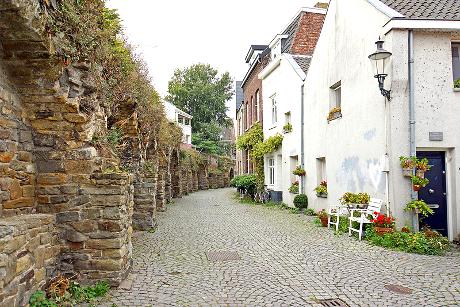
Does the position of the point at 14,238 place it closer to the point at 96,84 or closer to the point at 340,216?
the point at 96,84

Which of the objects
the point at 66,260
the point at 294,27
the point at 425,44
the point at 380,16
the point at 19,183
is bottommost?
the point at 66,260

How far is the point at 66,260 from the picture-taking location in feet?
17.7

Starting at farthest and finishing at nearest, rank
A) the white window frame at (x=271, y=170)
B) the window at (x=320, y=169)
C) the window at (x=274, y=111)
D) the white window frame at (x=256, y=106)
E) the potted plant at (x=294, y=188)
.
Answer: the white window frame at (x=256, y=106) < the white window frame at (x=271, y=170) < the window at (x=274, y=111) < the potted plant at (x=294, y=188) < the window at (x=320, y=169)

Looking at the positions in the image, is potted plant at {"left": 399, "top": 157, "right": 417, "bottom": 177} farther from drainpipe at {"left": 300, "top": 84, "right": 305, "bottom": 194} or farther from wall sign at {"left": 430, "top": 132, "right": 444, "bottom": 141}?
drainpipe at {"left": 300, "top": 84, "right": 305, "bottom": 194}

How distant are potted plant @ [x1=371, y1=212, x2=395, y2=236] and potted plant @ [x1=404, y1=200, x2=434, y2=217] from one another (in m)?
0.44

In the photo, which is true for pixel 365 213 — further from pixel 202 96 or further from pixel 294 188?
pixel 202 96

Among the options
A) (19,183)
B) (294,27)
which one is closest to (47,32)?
(19,183)

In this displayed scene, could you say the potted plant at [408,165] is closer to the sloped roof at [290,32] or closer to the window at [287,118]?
the window at [287,118]

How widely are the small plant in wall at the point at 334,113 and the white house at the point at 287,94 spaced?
10.1ft

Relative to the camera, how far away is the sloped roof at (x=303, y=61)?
A: 55.3 feet

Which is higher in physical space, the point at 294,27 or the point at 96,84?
the point at 294,27

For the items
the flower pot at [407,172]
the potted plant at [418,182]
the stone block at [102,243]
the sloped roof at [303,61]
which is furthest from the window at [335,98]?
the stone block at [102,243]

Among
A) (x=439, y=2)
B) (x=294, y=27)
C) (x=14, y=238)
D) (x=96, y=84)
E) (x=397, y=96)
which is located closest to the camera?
(x=14, y=238)

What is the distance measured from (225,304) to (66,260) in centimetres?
228
